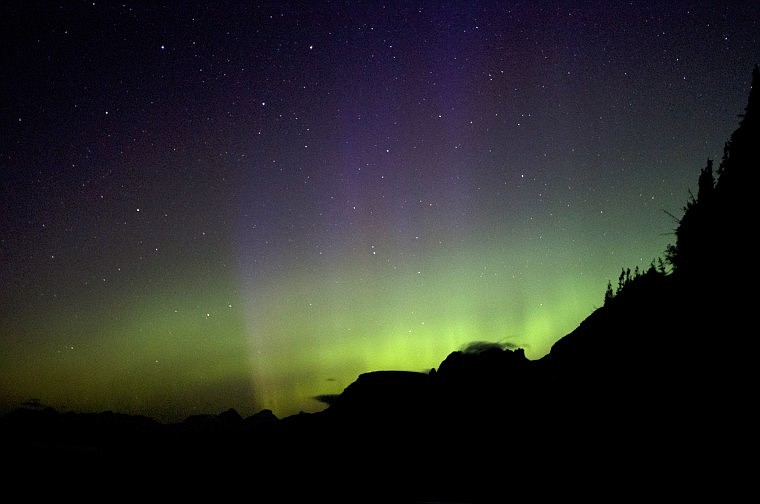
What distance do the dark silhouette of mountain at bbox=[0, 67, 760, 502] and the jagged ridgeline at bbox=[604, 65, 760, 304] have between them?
0.08 metres

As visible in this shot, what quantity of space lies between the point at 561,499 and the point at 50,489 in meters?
15.8

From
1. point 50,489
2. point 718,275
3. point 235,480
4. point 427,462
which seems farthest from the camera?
point 427,462

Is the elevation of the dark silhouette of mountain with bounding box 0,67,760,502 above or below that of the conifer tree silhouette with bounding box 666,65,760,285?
Answer: below

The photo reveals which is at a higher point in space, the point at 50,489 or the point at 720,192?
the point at 720,192

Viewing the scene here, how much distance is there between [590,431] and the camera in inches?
733

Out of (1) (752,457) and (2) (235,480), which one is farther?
(1) (752,457)

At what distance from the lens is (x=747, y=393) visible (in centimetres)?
1324

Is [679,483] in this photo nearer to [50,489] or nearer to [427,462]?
[50,489]

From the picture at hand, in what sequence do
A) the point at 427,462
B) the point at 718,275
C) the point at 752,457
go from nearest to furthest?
the point at 752,457 → the point at 718,275 → the point at 427,462

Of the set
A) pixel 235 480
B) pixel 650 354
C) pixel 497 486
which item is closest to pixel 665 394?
pixel 650 354

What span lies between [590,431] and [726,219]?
11984 millimetres

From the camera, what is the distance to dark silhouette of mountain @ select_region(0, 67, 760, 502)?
3.40 meters

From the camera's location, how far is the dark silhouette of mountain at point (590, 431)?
340 centimetres

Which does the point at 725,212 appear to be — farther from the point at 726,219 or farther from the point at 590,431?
the point at 590,431
